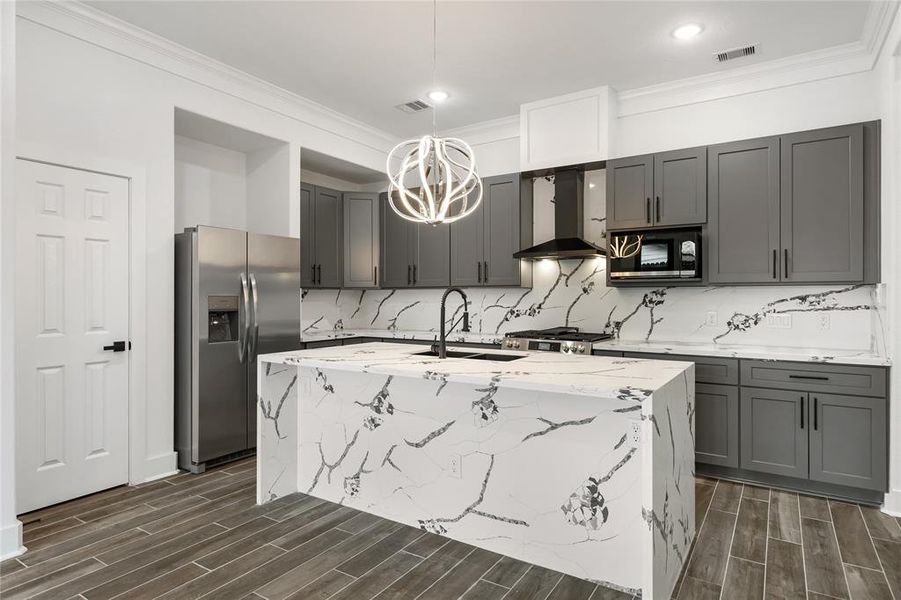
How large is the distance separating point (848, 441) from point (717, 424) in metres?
0.73

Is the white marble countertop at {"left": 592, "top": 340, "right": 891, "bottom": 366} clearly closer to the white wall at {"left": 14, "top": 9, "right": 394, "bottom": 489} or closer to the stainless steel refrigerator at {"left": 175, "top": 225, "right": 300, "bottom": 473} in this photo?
the stainless steel refrigerator at {"left": 175, "top": 225, "right": 300, "bottom": 473}

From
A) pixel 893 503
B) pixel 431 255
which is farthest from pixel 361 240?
pixel 893 503

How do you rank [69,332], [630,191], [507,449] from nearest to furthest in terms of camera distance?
1. [507,449]
2. [69,332]
3. [630,191]

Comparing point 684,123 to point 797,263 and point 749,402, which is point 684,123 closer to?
point 797,263

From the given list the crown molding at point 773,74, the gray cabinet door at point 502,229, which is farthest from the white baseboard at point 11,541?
the crown molding at point 773,74

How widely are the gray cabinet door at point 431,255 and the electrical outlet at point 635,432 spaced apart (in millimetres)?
3363

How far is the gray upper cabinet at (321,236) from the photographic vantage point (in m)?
5.16

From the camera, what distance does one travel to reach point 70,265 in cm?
324

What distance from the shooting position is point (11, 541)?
2.56 metres

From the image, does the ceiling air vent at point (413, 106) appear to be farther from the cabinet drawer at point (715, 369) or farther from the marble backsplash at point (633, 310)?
the cabinet drawer at point (715, 369)

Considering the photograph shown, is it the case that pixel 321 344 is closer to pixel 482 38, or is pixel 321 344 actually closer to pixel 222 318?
pixel 222 318

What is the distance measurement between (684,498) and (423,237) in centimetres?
366

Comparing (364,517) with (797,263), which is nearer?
(364,517)

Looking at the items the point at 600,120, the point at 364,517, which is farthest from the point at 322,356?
the point at 600,120
